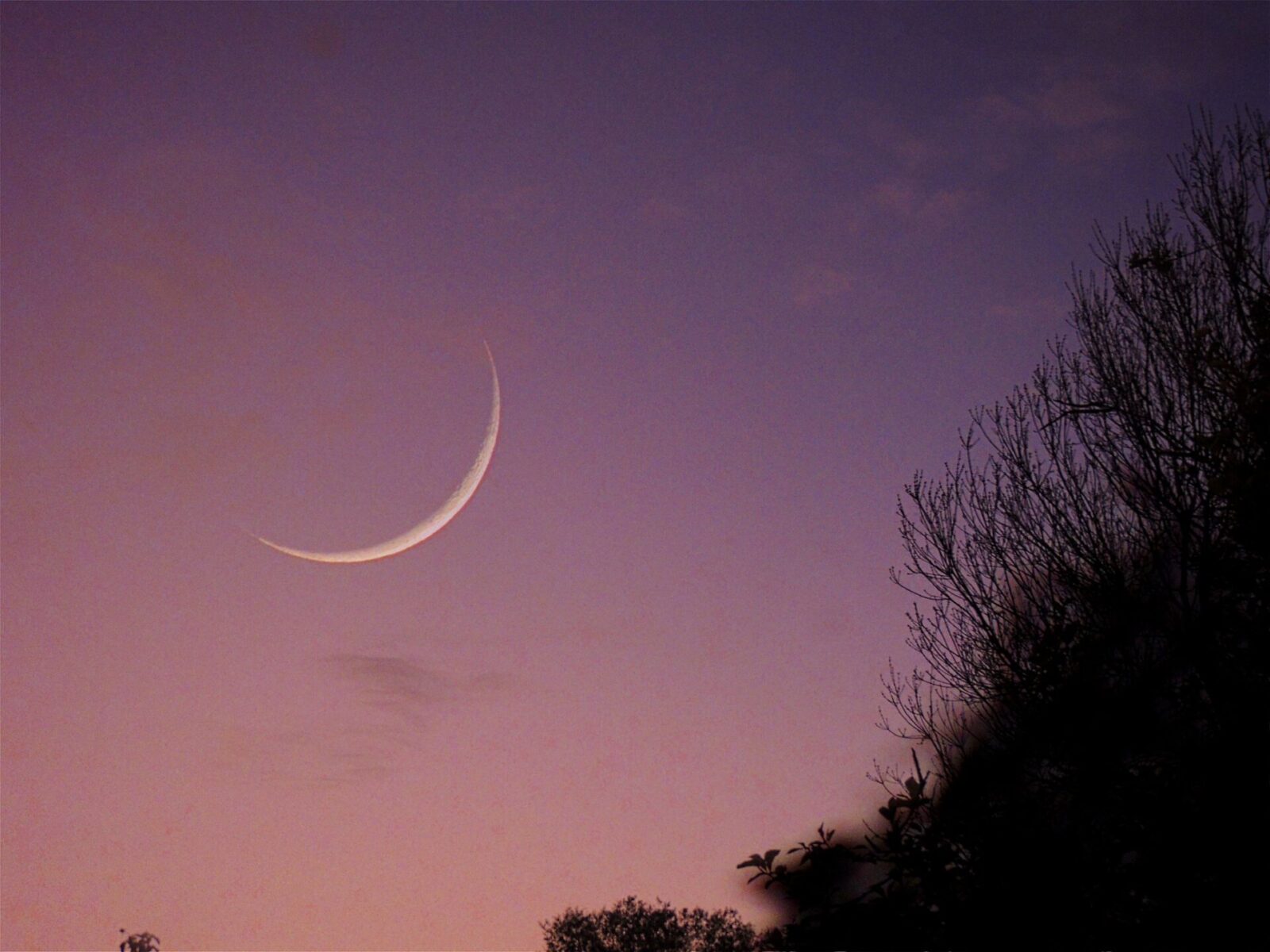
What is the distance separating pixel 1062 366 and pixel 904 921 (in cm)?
846

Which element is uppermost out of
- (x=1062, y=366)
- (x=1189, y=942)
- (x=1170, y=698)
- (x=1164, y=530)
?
(x=1062, y=366)

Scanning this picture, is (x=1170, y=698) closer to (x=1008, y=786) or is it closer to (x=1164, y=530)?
(x=1164, y=530)

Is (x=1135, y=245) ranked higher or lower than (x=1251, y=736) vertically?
higher

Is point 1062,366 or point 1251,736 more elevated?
point 1062,366

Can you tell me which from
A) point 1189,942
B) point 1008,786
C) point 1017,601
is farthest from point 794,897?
point 1017,601

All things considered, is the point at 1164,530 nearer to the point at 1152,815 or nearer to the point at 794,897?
the point at 1152,815

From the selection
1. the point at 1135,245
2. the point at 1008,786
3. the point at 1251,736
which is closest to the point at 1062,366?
the point at 1135,245

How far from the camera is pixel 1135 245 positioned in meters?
10.7

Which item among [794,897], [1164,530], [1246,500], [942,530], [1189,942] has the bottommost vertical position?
[1189,942]

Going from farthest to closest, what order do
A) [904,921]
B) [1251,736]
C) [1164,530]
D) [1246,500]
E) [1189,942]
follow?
[1164,530] → [1251,736] → [1246,500] → [1189,942] → [904,921]

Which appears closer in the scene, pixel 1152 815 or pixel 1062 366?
pixel 1152 815

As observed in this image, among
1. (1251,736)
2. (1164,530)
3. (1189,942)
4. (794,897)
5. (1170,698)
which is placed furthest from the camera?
(1164,530)

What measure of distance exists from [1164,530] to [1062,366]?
2.10 m

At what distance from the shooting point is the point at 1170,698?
9484 millimetres
